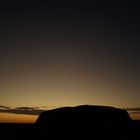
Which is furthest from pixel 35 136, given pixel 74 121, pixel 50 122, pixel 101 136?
pixel 101 136

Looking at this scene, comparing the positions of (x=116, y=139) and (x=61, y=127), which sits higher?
(x=61, y=127)

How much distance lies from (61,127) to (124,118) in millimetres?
3471

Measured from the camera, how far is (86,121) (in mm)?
18875

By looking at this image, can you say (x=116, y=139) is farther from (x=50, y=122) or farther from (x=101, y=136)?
(x=50, y=122)

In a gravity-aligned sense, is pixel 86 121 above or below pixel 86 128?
above

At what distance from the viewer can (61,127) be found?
18.9 meters

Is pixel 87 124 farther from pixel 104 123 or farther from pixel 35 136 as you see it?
pixel 35 136

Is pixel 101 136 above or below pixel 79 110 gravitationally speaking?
below

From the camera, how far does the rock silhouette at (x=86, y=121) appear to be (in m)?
18.7

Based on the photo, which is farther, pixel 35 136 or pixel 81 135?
pixel 35 136

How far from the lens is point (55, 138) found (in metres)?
18.7

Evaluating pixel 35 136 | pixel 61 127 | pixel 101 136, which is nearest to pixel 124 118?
pixel 101 136

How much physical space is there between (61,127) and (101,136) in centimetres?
213

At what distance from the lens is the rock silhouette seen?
1866cm
